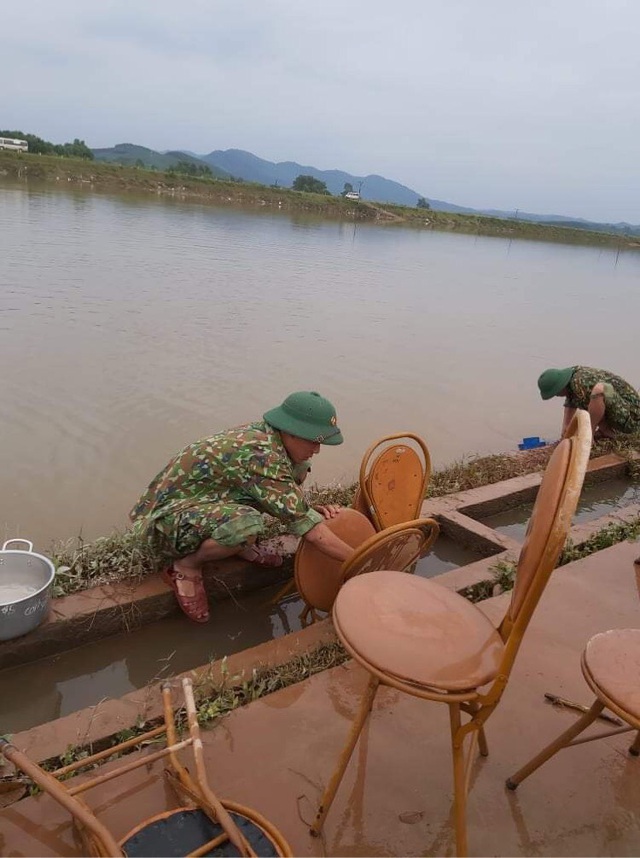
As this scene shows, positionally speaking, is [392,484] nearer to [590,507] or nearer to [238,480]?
[238,480]

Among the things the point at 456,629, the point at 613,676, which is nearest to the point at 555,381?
the point at 613,676

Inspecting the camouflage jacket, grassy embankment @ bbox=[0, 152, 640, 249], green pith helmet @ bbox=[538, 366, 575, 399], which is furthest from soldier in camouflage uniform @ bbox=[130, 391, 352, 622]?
grassy embankment @ bbox=[0, 152, 640, 249]

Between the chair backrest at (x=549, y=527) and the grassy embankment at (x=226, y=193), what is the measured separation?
37.1 m

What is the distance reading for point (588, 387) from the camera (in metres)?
5.79

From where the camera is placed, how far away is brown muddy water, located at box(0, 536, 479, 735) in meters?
2.68

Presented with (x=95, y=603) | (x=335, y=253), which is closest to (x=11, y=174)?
(x=335, y=253)

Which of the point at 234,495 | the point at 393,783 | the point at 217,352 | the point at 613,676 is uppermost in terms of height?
the point at 613,676

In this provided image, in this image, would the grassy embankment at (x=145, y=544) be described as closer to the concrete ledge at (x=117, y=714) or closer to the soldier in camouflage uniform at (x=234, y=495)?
the soldier in camouflage uniform at (x=234, y=495)

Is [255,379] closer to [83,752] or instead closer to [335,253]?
[83,752]

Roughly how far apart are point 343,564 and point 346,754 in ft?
3.19

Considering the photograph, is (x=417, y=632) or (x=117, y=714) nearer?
(x=417, y=632)

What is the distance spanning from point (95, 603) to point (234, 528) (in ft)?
2.56

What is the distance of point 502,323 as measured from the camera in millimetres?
13664

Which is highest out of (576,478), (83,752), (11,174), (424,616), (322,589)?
(11,174)
